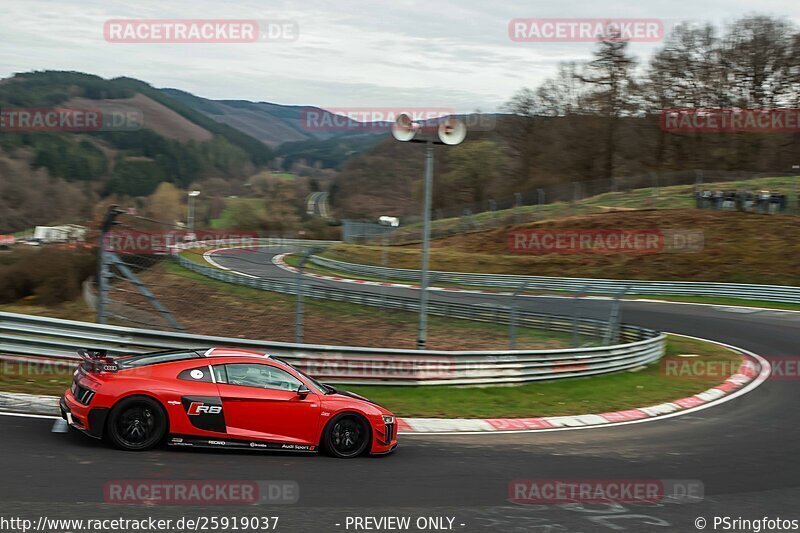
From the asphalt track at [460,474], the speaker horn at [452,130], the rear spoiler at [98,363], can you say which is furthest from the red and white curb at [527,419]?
the speaker horn at [452,130]

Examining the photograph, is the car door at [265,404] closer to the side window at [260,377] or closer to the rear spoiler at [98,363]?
the side window at [260,377]

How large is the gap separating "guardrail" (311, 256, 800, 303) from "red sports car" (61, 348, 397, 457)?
2233cm

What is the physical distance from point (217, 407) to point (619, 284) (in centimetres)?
3064

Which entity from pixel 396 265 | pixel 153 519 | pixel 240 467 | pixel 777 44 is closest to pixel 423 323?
pixel 240 467

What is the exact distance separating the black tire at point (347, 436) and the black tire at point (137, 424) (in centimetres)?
185

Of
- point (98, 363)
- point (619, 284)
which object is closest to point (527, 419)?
point (98, 363)

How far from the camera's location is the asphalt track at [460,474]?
270 inches

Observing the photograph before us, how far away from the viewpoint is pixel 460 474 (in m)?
8.78

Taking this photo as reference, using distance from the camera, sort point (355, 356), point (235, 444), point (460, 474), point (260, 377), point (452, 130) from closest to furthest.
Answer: point (235, 444) → point (460, 474) → point (260, 377) → point (355, 356) → point (452, 130)

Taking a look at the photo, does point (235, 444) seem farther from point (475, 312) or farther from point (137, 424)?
point (475, 312)

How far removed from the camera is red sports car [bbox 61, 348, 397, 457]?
8.20 m

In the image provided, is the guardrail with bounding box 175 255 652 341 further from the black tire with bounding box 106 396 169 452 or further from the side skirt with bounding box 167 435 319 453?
the black tire with bounding box 106 396 169 452

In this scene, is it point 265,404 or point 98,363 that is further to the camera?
point 265,404

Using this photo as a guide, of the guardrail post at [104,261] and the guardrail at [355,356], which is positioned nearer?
the guardrail post at [104,261]
